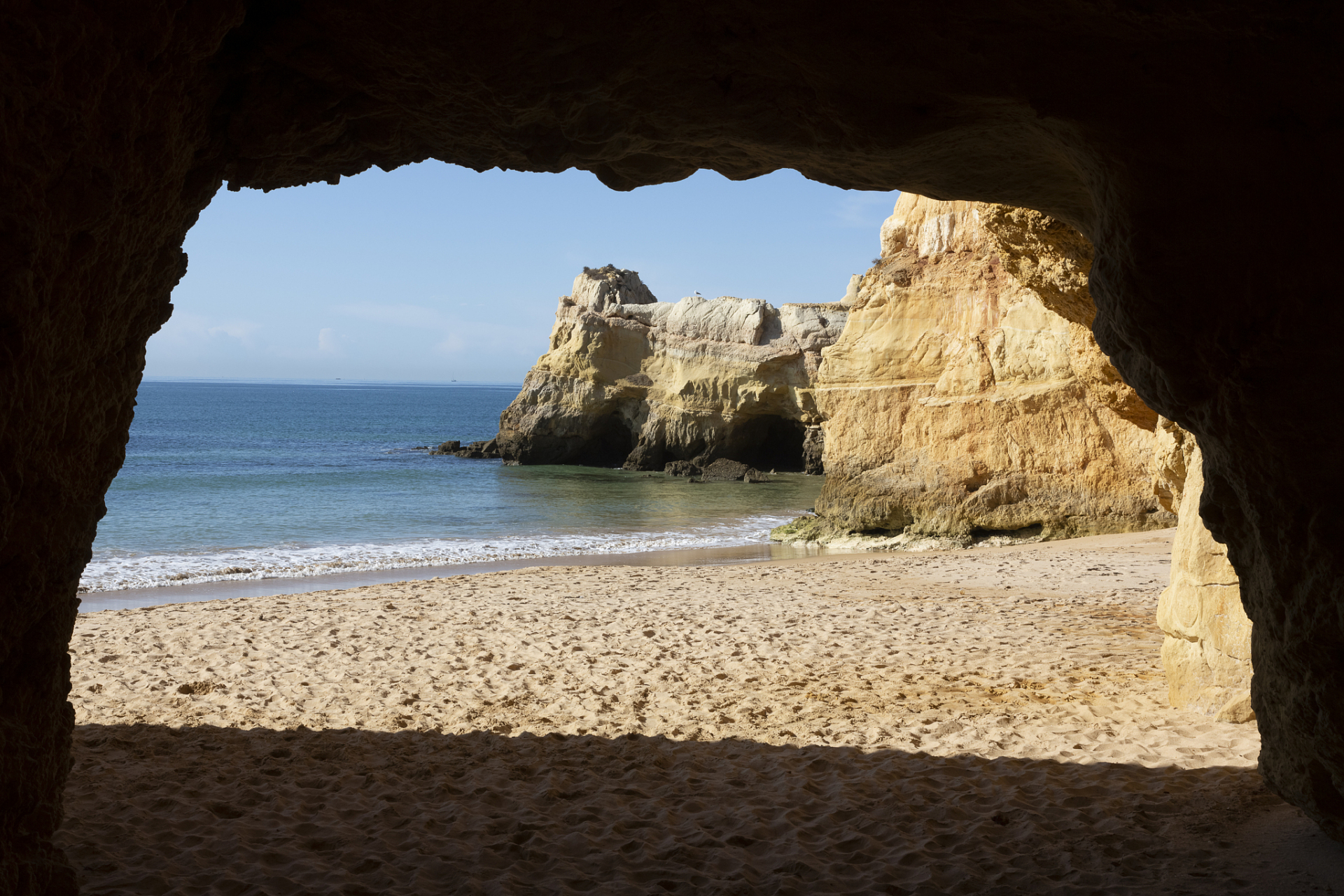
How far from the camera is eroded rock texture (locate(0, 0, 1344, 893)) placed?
9.07 feet

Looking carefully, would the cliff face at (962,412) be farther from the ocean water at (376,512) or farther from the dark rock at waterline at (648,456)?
the dark rock at waterline at (648,456)

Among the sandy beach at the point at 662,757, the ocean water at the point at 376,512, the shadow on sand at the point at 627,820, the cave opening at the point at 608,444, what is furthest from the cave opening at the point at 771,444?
the shadow on sand at the point at 627,820

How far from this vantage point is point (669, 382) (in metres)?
36.7

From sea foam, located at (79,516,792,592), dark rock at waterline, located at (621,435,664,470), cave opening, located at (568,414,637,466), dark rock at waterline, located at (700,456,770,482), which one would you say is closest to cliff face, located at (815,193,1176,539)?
sea foam, located at (79,516,792,592)

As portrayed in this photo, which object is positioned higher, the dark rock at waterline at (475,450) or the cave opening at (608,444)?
the cave opening at (608,444)

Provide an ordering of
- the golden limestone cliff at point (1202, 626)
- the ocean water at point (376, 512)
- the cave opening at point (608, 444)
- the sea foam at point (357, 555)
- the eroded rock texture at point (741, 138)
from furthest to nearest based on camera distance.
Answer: the cave opening at point (608, 444), the ocean water at point (376, 512), the sea foam at point (357, 555), the golden limestone cliff at point (1202, 626), the eroded rock texture at point (741, 138)

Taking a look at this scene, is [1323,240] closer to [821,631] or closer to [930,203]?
[821,631]

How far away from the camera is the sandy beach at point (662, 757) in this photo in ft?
13.8

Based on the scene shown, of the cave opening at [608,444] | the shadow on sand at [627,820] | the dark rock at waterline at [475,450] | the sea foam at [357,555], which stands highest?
the cave opening at [608,444]

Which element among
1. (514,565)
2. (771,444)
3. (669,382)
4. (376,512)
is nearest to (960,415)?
(514,565)

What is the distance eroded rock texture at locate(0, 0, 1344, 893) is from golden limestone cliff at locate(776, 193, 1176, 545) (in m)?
12.4

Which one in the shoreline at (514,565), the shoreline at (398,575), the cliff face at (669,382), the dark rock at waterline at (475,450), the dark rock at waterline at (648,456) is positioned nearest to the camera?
the shoreline at (398,575)

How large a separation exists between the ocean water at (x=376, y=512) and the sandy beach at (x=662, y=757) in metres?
7.57

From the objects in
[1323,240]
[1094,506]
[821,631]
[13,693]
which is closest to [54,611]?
[13,693]
